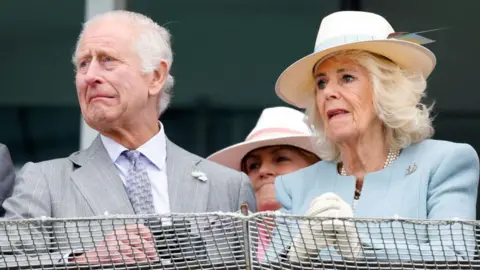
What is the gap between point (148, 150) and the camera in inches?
166

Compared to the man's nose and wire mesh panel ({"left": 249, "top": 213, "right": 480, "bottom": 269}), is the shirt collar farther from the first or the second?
wire mesh panel ({"left": 249, "top": 213, "right": 480, "bottom": 269})

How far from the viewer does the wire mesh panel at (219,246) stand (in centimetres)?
322

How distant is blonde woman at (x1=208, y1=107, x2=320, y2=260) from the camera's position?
4691 millimetres

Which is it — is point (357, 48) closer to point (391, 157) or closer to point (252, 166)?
point (391, 157)

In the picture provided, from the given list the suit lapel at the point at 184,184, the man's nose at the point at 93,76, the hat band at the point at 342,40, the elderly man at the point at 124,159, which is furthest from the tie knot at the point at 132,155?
the hat band at the point at 342,40

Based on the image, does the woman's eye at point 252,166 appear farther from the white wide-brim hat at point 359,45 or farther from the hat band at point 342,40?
the hat band at point 342,40

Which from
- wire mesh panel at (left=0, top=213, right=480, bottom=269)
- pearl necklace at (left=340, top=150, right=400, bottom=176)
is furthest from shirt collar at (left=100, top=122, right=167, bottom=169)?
wire mesh panel at (left=0, top=213, right=480, bottom=269)

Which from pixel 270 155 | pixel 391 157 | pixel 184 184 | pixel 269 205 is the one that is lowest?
pixel 269 205

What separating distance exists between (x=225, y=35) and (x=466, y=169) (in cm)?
259

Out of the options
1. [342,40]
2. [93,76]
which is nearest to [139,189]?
[93,76]

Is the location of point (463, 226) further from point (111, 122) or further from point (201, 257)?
point (111, 122)

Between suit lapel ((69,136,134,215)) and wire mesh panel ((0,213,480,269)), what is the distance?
657mm

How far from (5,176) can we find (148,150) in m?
0.44

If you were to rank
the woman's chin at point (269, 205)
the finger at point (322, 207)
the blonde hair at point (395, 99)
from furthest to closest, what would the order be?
1. the woman's chin at point (269, 205)
2. the blonde hair at point (395, 99)
3. the finger at point (322, 207)
